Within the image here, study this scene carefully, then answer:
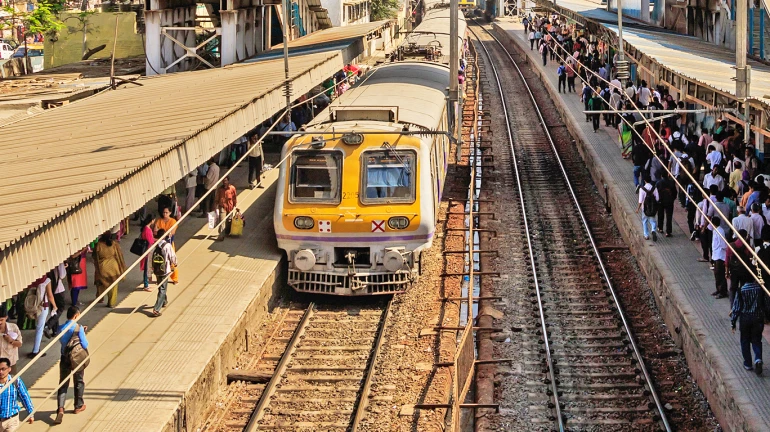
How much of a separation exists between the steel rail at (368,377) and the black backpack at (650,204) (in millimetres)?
4888

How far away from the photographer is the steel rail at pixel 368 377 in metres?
11.7

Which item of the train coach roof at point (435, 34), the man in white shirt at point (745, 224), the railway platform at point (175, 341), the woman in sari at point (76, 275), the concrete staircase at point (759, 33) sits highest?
the train coach roof at point (435, 34)

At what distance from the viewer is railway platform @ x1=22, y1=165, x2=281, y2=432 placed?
11.0m

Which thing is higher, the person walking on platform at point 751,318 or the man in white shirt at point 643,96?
the man in white shirt at point 643,96

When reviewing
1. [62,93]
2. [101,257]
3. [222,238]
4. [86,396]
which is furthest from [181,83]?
[86,396]

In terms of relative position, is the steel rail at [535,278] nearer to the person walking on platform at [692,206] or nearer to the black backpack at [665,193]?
the black backpack at [665,193]

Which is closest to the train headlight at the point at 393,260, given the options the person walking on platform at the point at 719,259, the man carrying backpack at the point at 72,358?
the person walking on platform at the point at 719,259

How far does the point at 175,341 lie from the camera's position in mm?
13164

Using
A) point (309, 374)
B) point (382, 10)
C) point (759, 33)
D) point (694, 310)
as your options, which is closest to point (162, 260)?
point (309, 374)

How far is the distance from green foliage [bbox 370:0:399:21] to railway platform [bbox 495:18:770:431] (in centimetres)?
4234

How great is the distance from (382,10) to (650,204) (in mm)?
50242

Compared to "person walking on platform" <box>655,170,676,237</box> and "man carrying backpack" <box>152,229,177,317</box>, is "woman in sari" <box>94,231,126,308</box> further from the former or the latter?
"person walking on platform" <box>655,170,676,237</box>

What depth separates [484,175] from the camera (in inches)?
1009

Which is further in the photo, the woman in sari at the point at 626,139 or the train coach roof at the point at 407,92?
the woman in sari at the point at 626,139
